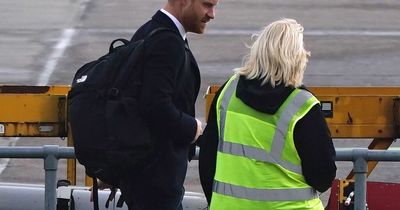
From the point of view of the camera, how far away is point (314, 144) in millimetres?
4000

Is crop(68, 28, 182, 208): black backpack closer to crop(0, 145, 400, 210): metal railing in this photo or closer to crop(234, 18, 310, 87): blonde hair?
crop(234, 18, 310, 87): blonde hair

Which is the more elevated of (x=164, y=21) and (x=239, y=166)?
(x=164, y=21)

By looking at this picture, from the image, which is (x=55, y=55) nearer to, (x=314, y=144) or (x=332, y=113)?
(x=332, y=113)

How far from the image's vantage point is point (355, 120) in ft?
23.7

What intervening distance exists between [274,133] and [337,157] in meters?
→ 1.61

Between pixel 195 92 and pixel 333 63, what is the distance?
1259cm

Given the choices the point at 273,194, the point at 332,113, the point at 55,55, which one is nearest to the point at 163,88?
the point at 273,194

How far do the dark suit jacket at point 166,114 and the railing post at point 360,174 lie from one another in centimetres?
149

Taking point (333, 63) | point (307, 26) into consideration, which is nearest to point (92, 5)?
point (307, 26)

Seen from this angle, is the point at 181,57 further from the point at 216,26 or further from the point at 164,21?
the point at 216,26

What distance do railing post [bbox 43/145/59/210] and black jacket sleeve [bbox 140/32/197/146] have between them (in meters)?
1.61

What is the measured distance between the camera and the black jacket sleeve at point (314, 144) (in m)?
4.00

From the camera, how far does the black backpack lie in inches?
165

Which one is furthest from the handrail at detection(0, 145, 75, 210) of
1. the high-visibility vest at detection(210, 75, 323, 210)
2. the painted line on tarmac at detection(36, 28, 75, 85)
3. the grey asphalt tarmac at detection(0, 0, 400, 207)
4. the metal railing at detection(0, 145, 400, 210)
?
the painted line on tarmac at detection(36, 28, 75, 85)
